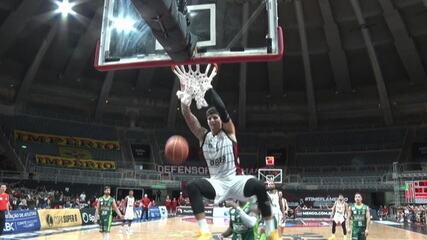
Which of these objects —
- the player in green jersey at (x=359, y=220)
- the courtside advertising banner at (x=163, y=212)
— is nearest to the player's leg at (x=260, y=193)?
the player in green jersey at (x=359, y=220)

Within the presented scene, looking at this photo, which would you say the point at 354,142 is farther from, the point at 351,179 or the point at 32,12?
the point at 32,12

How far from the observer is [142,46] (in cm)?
949

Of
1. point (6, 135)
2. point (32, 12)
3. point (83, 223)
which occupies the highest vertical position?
point (32, 12)

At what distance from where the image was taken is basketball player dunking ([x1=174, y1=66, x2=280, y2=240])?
18.8ft

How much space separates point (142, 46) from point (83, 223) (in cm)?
1759

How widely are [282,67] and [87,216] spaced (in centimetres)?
2700

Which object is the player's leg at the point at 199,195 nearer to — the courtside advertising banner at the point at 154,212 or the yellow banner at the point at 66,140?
the courtside advertising banner at the point at 154,212

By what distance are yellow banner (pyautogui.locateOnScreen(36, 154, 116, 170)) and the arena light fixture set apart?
1237 cm

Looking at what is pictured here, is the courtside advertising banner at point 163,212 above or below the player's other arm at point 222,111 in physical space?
below

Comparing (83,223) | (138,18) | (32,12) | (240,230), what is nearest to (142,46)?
(138,18)

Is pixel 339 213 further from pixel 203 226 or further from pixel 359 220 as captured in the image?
pixel 203 226

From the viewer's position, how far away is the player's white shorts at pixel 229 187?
586cm

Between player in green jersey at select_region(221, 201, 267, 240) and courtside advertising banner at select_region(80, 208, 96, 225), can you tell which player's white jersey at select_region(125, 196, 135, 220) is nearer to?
courtside advertising banner at select_region(80, 208, 96, 225)

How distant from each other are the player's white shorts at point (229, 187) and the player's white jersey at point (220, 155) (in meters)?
0.09
